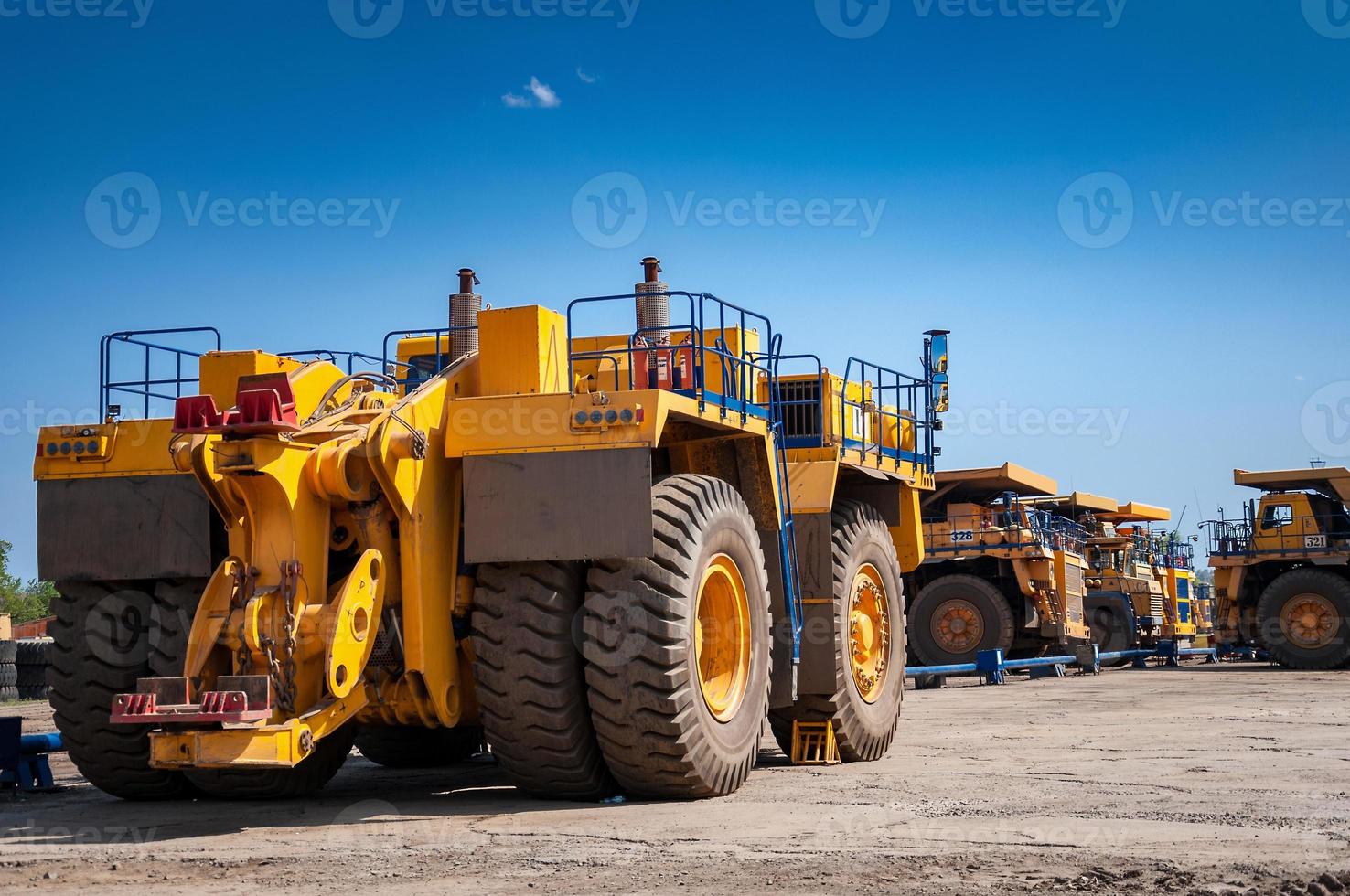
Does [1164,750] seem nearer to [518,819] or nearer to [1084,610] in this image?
[518,819]

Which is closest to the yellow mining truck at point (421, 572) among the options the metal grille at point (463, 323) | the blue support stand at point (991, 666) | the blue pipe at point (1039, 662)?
the metal grille at point (463, 323)

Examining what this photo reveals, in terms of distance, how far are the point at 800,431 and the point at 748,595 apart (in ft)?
12.0

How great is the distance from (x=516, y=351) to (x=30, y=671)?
63.4 feet

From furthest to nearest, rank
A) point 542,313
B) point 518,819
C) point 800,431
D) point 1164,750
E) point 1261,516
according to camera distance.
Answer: point 1261,516 → point 800,431 → point 1164,750 → point 542,313 → point 518,819

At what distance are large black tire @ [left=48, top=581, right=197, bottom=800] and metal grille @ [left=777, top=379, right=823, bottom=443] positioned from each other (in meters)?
5.70

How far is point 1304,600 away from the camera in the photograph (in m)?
26.9

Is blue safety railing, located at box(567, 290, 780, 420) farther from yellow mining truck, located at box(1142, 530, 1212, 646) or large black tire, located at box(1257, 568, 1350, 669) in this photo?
yellow mining truck, located at box(1142, 530, 1212, 646)

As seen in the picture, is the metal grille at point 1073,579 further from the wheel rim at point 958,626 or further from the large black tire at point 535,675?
the large black tire at point 535,675

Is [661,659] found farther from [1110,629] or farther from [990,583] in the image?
[1110,629]

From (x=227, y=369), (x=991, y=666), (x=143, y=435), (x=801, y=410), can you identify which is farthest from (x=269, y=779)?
(x=991, y=666)

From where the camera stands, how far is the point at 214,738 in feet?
25.3

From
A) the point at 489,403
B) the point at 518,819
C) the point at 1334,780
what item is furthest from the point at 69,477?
the point at 1334,780

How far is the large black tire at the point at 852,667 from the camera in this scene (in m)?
11.4

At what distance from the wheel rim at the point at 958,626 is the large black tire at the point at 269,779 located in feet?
59.1
